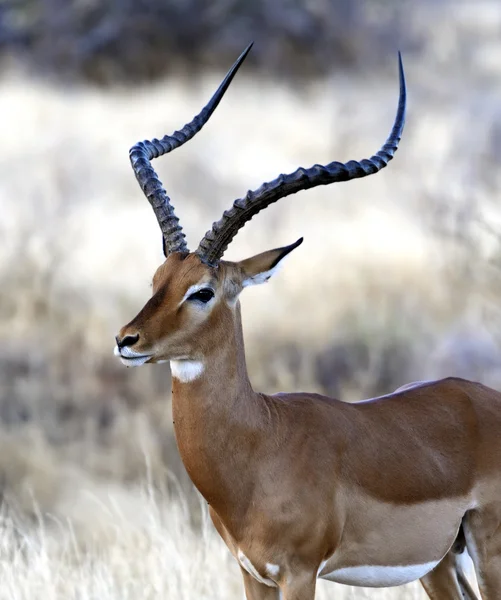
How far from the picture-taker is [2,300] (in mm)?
14734

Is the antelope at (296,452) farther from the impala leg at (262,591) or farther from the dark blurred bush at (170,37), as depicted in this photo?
the dark blurred bush at (170,37)

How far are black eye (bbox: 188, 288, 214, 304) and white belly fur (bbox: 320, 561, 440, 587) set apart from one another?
1.27 meters

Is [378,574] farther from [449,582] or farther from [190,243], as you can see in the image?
[190,243]

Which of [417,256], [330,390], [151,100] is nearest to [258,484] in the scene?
[330,390]

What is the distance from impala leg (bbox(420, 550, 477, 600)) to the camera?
598 centimetres

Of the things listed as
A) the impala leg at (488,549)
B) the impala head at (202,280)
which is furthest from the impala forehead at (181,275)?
the impala leg at (488,549)

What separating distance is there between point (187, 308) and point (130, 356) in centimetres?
33

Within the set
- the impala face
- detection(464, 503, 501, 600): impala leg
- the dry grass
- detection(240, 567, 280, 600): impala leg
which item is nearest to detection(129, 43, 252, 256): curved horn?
the impala face

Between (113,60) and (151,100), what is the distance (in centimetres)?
335

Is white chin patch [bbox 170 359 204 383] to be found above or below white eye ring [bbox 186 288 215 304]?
below

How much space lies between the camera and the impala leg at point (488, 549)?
17.9ft

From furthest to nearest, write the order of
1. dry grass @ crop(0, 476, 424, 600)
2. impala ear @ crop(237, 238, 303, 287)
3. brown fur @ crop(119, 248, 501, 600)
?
dry grass @ crop(0, 476, 424, 600), impala ear @ crop(237, 238, 303, 287), brown fur @ crop(119, 248, 501, 600)

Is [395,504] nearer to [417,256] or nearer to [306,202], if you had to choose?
[417,256]

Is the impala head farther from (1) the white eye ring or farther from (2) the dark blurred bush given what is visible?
(2) the dark blurred bush
